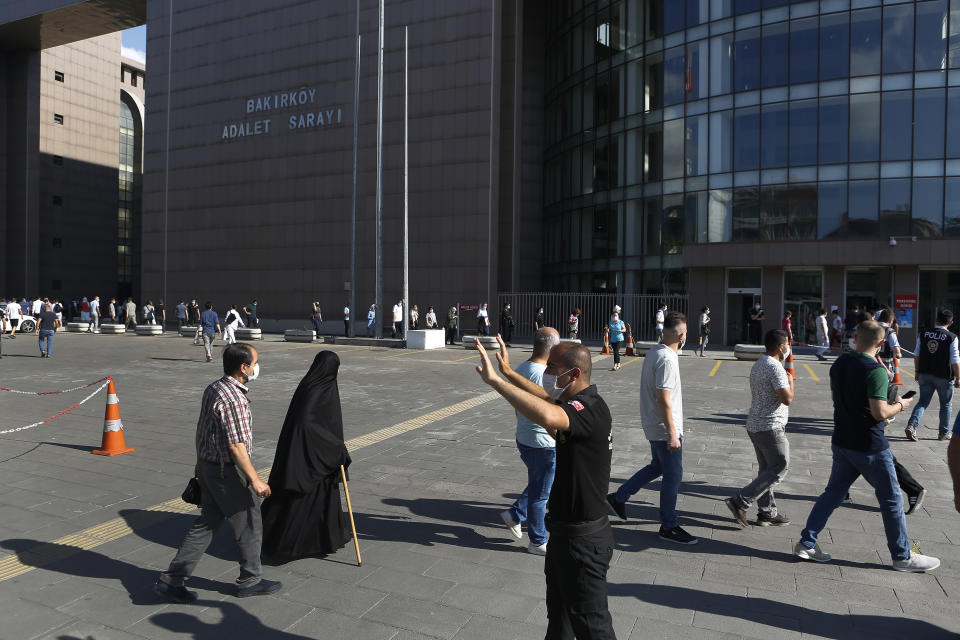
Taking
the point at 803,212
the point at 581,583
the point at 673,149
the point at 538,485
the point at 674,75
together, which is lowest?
the point at 538,485

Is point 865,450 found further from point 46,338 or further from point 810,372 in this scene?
point 46,338

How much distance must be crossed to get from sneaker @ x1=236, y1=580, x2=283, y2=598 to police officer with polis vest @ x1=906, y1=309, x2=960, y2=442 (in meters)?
8.77

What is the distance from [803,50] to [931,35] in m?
4.70

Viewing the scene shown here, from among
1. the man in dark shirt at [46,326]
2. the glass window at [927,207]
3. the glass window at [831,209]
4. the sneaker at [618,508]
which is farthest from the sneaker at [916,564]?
the glass window at [927,207]

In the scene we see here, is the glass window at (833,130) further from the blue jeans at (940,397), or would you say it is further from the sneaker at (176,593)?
the sneaker at (176,593)

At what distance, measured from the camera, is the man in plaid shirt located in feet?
13.9

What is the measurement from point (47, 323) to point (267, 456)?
15.6 metres

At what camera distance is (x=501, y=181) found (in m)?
38.0

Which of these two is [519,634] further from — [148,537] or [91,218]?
[91,218]

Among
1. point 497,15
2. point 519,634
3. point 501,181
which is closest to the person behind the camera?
point 519,634

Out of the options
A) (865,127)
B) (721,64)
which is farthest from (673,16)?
(865,127)

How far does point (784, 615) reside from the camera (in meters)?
4.07

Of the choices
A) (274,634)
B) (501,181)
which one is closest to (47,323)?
(274,634)

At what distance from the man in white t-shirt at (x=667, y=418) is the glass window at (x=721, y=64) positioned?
1130 inches
